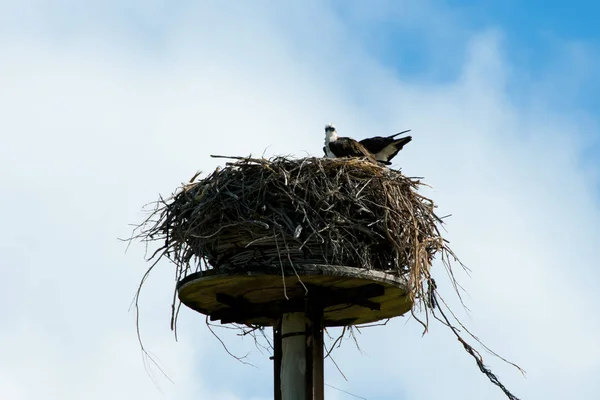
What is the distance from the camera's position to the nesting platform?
8891 mm

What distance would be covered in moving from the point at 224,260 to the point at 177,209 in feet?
2.56

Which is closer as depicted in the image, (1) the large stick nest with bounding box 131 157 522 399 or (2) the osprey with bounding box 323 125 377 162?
(1) the large stick nest with bounding box 131 157 522 399

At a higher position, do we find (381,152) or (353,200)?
(381,152)

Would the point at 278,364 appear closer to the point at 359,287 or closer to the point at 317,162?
the point at 359,287

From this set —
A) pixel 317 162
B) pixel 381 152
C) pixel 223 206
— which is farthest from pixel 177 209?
pixel 381 152

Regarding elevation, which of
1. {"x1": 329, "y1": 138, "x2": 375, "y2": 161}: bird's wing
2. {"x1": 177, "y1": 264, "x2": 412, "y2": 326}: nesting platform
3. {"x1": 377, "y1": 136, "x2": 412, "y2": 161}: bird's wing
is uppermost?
{"x1": 377, "y1": 136, "x2": 412, "y2": 161}: bird's wing

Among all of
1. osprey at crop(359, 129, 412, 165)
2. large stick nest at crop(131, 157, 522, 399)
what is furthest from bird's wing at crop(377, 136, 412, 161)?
large stick nest at crop(131, 157, 522, 399)

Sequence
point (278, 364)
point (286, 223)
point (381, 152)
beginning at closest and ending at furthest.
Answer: point (286, 223) < point (278, 364) < point (381, 152)

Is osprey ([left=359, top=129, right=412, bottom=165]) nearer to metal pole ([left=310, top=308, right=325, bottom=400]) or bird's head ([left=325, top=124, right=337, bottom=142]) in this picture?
bird's head ([left=325, top=124, right=337, bottom=142])

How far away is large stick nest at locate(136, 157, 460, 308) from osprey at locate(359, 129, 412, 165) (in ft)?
7.79

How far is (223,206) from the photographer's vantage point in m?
9.22

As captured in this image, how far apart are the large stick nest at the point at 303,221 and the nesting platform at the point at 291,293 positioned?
12cm

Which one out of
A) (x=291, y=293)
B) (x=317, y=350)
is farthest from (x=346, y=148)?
(x=317, y=350)

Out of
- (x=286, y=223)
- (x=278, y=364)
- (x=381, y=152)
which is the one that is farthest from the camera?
(x=381, y=152)
